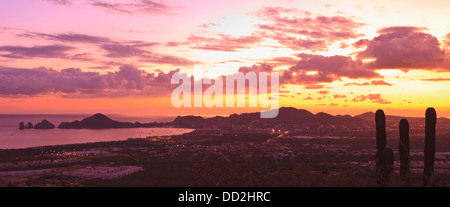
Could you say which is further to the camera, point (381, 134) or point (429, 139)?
point (429, 139)

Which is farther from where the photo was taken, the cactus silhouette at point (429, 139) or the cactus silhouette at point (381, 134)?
the cactus silhouette at point (429, 139)

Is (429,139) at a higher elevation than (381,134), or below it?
below

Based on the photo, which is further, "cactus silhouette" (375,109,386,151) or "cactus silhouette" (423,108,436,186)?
"cactus silhouette" (423,108,436,186)
